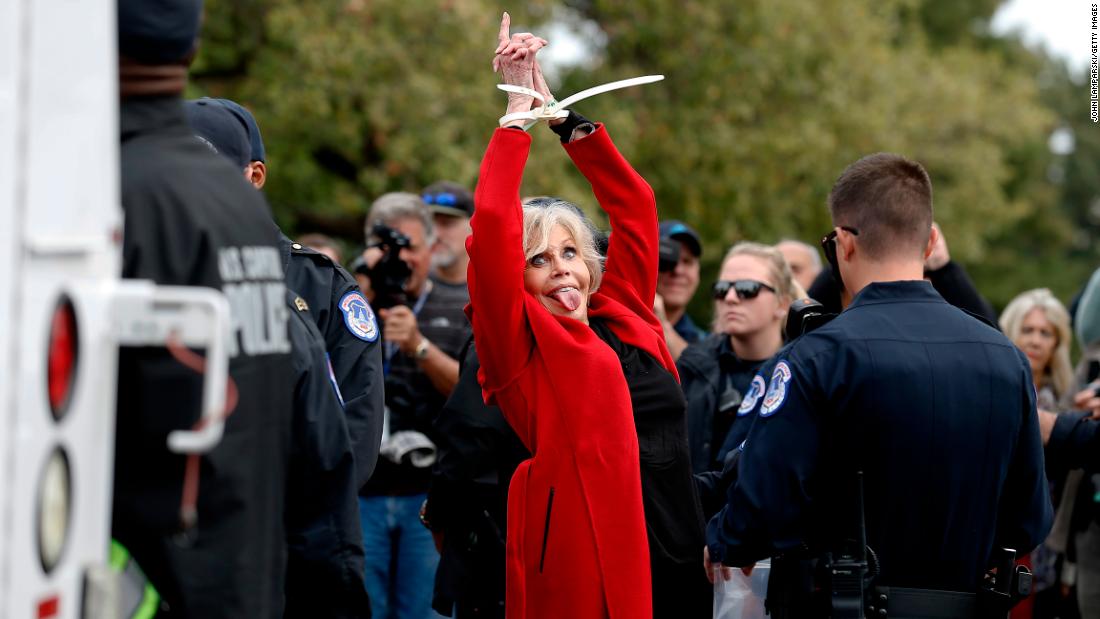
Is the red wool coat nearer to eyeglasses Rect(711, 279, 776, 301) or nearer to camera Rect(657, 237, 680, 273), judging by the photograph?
eyeglasses Rect(711, 279, 776, 301)

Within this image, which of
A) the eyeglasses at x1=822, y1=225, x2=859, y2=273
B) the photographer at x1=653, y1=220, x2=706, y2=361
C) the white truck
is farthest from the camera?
the photographer at x1=653, y1=220, x2=706, y2=361

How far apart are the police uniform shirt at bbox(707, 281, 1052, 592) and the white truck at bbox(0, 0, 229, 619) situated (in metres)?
1.91

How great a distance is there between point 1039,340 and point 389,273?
3.55 meters

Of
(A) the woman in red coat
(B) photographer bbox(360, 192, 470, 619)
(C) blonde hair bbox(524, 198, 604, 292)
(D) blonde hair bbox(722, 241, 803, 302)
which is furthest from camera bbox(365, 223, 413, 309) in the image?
(A) the woman in red coat

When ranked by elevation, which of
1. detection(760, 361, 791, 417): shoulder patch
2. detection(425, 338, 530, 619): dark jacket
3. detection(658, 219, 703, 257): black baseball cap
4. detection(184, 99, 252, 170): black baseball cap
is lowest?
detection(425, 338, 530, 619): dark jacket

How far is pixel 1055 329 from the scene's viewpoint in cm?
718

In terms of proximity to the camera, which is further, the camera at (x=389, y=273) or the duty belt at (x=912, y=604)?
the camera at (x=389, y=273)

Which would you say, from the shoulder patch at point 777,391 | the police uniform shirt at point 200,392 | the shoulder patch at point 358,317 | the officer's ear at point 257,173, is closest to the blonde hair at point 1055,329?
the shoulder patch at point 777,391

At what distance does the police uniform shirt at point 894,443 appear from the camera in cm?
356

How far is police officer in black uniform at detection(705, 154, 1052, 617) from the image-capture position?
11.7 ft

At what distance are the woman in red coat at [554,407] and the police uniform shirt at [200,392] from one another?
49.9 inches

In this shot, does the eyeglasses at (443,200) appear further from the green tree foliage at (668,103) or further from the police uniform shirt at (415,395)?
the green tree foliage at (668,103)

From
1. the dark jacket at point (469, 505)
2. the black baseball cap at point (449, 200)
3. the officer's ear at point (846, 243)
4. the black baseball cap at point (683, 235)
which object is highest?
the black baseball cap at point (449, 200)

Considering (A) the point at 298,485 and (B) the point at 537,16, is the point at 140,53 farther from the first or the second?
(B) the point at 537,16
